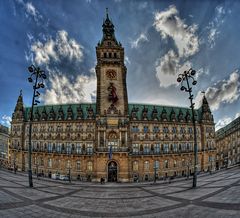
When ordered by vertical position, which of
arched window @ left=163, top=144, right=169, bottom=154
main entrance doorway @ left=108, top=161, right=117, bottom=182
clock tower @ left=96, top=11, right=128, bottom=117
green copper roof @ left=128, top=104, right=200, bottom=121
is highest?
clock tower @ left=96, top=11, right=128, bottom=117

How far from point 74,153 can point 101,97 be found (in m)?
22.6

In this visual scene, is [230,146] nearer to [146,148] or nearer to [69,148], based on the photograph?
[146,148]

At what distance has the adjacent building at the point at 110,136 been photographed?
56.4 meters

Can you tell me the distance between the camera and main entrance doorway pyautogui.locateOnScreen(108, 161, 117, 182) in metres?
54.2

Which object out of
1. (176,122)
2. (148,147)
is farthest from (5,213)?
(176,122)

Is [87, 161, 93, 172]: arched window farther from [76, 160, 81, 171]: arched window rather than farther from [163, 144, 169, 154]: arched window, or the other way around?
[163, 144, 169, 154]: arched window

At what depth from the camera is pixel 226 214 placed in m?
11.7

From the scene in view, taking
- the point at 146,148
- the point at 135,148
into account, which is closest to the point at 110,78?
the point at 135,148

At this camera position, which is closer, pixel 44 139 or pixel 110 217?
pixel 110 217

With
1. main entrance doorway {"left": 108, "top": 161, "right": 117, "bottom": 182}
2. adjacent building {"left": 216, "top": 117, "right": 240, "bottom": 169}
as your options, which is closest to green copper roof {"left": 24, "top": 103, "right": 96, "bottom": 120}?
main entrance doorway {"left": 108, "top": 161, "right": 117, "bottom": 182}

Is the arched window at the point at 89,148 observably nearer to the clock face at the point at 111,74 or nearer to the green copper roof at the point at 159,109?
the green copper roof at the point at 159,109

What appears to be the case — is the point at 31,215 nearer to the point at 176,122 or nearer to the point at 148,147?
the point at 148,147

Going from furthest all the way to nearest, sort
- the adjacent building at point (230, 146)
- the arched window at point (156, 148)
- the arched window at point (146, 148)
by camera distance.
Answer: the adjacent building at point (230, 146), the arched window at point (156, 148), the arched window at point (146, 148)

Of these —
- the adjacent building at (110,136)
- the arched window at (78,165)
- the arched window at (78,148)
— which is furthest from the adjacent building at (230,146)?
the arched window at (78,148)
